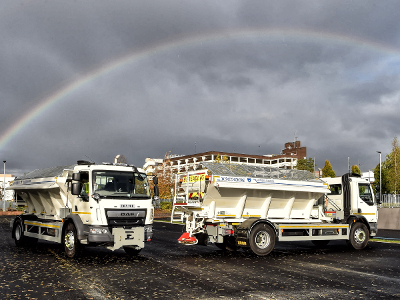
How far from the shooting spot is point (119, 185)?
42.9 feet

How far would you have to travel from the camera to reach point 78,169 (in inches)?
520

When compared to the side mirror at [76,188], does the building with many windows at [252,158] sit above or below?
above

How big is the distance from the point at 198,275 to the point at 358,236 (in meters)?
9.55

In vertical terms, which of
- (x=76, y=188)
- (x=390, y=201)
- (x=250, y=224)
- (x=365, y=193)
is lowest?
Answer: (x=250, y=224)

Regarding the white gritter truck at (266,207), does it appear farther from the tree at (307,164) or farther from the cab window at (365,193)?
the tree at (307,164)

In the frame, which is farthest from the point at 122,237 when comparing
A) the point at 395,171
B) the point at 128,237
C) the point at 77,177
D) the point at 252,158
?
the point at 252,158

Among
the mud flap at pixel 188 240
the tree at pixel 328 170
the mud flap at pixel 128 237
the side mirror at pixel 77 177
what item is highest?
the tree at pixel 328 170

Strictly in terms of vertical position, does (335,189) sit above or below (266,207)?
above

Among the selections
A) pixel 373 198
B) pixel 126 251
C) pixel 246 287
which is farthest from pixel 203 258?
pixel 373 198

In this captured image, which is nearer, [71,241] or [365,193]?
[71,241]

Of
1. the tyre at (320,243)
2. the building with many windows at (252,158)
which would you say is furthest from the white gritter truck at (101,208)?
the building with many windows at (252,158)

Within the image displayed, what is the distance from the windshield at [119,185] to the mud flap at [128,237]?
111 cm

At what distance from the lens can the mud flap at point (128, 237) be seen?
1234 cm

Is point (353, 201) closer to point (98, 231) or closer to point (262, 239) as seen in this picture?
point (262, 239)
